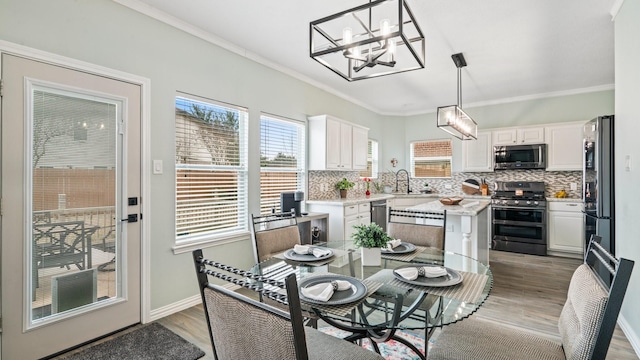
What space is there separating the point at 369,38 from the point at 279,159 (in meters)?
2.75

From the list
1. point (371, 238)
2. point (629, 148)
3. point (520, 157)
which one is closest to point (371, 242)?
point (371, 238)

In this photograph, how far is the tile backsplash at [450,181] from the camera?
4954mm

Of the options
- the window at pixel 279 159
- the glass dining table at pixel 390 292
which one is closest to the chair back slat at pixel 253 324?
the glass dining table at pixel 390 292

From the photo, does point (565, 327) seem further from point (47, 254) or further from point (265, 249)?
point (47, 254)

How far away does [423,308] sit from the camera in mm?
1513

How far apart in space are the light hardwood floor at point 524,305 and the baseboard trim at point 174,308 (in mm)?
52

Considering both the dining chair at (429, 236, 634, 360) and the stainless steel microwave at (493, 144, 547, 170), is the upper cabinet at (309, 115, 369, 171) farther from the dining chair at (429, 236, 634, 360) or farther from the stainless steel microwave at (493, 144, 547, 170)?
the dining chair at (429, 236, 634, 360)

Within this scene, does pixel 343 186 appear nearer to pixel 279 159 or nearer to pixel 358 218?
pixel 358 218

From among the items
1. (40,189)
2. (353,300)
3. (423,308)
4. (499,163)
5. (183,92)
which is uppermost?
(183,92)

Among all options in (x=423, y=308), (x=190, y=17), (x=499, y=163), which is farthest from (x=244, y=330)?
(x=499, y=163)

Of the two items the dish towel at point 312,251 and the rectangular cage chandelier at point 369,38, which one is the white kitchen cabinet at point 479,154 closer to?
the rectangular cage chandelier at point 369,38

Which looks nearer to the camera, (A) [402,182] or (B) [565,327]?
(B) [565,327]

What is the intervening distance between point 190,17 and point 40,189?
6.16ft

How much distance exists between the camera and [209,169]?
3293 mm
